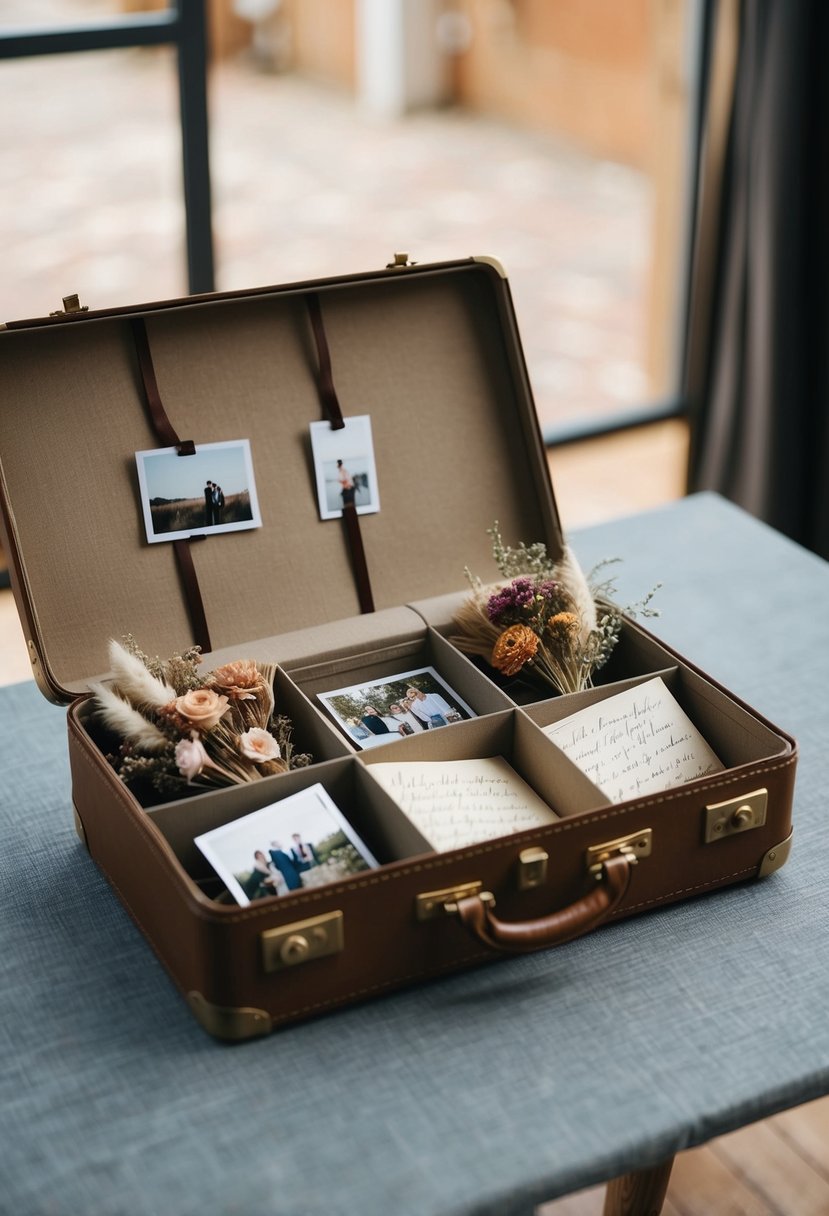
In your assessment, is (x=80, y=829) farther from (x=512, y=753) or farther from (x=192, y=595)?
(x=512, y=753)

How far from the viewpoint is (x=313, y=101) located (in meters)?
3.99

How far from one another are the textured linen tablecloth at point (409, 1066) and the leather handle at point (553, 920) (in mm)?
66

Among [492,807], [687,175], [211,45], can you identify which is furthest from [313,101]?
[492,807]

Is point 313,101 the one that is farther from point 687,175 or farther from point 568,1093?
point 568,1093

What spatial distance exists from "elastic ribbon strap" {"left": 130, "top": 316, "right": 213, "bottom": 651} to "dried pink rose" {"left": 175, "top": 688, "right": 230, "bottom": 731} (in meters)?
0.29

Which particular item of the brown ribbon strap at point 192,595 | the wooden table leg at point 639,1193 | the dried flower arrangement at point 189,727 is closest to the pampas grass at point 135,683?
the dried flower arrangement at point 189,727

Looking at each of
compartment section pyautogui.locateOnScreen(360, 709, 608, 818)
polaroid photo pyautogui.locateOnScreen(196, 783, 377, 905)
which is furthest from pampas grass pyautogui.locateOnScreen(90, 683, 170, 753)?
compartment section pyautogui.locateOnScreen(360, 709, 608, 818)

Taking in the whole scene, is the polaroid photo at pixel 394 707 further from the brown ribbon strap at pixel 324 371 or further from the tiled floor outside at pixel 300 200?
the tiled floor outside at pixel 300 200

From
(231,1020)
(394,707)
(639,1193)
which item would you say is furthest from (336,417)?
(639,1193)

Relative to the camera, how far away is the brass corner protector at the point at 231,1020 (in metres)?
1.29

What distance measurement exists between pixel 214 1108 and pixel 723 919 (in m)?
0.57

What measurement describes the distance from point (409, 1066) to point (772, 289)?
2787 millimetres

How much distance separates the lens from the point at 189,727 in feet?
4.88

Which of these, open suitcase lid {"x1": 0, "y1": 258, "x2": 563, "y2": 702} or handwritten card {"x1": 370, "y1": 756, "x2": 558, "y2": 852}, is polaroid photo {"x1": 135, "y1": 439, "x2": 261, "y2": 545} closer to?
open suitcase lid {"x1": 0, "y1": 258, "x2": 563, "y2": 702}
